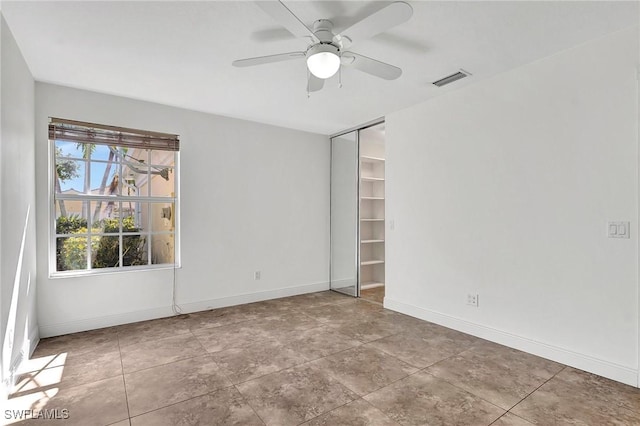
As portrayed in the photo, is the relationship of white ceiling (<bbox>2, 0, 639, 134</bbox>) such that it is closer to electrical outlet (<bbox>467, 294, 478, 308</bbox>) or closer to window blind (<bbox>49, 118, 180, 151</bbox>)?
window blind (<bbox>49, 118, 180, 151</bbox>)

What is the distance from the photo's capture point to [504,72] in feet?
9.80

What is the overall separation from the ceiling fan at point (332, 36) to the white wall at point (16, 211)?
64.5 inches

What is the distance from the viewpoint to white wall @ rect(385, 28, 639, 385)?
236cm

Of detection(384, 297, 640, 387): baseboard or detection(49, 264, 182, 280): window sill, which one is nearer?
detection(384, 297, 640, 387): baseboard

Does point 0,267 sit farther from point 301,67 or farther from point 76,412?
point 301,67

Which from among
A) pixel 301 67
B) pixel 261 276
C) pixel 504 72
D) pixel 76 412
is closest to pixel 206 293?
pixel 261 276

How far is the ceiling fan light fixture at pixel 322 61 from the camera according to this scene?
2086 mm

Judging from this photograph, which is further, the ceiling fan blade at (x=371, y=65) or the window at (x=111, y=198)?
the window at (x=111, y=198)

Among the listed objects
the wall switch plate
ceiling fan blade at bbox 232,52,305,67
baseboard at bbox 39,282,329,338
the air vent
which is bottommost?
baseboard at bbox 39,282,329,338

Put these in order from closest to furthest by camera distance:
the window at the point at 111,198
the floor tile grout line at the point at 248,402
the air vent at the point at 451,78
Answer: the floor tile grout line at the point at 248,402
the air vent at the point at 451,78
the window at the point at 111,198

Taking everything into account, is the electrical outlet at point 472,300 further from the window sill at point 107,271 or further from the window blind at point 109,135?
the window blind at point 109,135

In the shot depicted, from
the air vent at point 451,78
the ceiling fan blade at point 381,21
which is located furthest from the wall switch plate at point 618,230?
the ceiling fan blade at point 381,21

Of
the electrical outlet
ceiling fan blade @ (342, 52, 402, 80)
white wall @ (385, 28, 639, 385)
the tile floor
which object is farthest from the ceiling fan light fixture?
the electrical outlet

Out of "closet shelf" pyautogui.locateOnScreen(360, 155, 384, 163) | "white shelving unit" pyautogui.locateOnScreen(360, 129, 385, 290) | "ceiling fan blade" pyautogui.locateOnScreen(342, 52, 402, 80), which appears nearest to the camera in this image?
"ceiling fan blade" pyautogui.locateOnScreen(342, 52, 402, 80)
